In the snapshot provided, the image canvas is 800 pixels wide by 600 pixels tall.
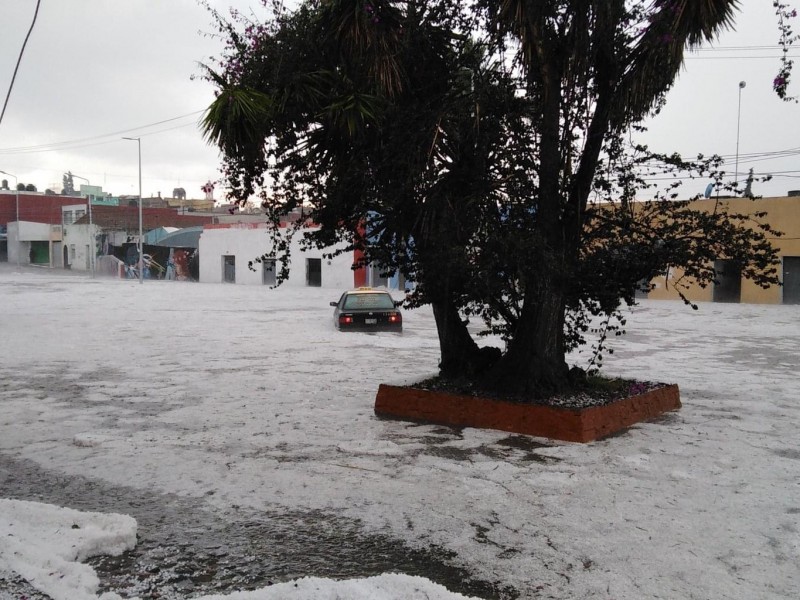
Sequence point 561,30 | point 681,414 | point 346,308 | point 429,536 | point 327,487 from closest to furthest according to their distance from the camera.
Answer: point 429,536, point 327,487, point 561,30, point 681,414, point 346,308

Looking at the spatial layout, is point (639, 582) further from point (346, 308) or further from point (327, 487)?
point (346, 308)

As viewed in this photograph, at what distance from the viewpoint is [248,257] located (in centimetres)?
5888

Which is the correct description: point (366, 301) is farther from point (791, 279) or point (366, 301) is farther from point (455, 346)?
point (791, 279)

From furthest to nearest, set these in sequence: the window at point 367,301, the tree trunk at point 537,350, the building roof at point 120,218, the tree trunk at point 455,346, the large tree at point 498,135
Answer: the building roof at point 120,218, the window at point 367,301, the tree trunk at point 455,346, the tree trunk at point 537,350, the large tree at point 498,135

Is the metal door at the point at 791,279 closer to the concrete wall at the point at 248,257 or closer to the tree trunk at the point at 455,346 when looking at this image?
the concrete wall at the point at 248,257

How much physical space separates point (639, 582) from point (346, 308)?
17.3 meters

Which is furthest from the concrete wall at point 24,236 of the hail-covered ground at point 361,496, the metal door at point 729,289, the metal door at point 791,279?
the hail-covered ground at point 361,496

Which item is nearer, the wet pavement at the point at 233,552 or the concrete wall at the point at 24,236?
the wet pavement at the point at 233,552

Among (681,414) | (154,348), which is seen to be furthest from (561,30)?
(154,348)

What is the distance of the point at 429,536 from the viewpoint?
5.25 m

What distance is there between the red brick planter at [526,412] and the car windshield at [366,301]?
39.4ft

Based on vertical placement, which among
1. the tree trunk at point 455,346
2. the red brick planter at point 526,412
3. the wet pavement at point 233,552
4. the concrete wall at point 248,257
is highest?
the concrete wall at point 248,257

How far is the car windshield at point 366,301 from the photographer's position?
2145cm

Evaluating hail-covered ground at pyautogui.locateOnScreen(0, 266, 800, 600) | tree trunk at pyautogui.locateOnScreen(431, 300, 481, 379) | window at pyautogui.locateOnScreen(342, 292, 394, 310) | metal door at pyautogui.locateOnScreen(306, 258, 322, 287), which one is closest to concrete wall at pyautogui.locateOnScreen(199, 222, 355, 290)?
metal door at pyautogui.locateOnScreen(306, 258, 322, 287)
